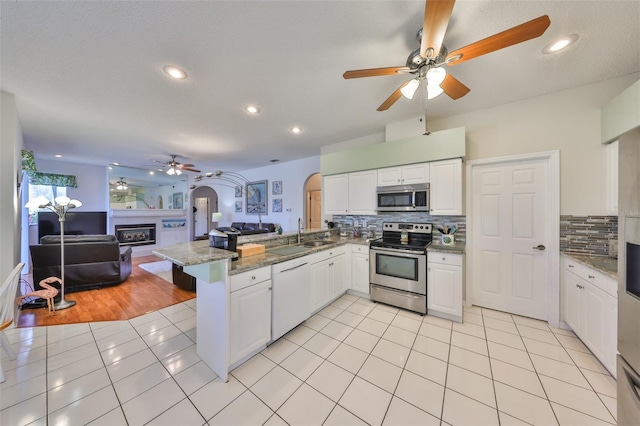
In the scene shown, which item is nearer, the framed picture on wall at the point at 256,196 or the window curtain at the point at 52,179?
the window curtain at the point at 52,179

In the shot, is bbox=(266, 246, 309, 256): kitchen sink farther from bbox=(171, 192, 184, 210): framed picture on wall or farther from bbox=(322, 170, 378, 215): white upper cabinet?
bbox=(171, 192, 184, 210): framed picture on wall

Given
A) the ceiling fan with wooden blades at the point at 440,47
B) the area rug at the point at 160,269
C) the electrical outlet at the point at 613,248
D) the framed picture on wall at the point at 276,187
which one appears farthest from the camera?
the framed picture on wall at the point at 276,187

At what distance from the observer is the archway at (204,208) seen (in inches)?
356

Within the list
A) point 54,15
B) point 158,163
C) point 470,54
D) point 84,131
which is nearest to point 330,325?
point 470,54

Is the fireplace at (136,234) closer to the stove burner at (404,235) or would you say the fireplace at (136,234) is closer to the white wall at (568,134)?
the stove burner at (404,235)

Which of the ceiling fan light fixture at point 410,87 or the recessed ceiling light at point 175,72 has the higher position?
the recessed ceiling light at point 175,72

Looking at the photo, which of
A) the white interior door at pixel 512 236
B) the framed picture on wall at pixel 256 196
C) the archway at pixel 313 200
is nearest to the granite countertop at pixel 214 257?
the white interior door at pixel 512 236

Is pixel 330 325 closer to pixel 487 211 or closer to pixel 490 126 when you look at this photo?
pixel 487 211

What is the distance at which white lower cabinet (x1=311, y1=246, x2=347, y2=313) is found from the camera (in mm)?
2727

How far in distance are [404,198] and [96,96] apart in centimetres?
401

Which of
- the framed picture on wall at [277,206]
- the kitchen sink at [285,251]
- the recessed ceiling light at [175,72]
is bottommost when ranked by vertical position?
the kitchen sink at [285,251]

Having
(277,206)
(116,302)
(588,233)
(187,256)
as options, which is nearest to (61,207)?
(116,302)

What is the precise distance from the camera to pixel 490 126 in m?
2.81

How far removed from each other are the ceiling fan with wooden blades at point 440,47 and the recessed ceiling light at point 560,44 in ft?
2.46
